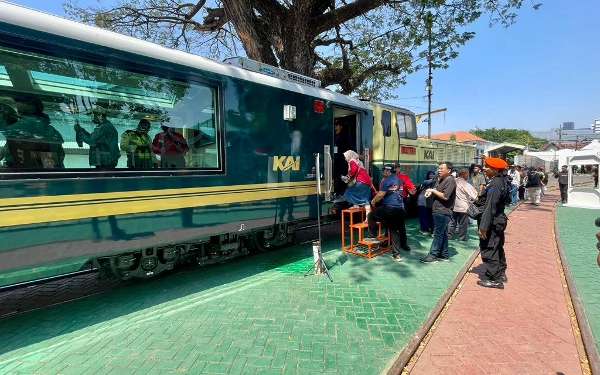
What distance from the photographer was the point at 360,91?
16.0 meters

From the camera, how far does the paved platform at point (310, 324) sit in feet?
9.16

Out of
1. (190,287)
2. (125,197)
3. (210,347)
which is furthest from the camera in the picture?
(190,287)

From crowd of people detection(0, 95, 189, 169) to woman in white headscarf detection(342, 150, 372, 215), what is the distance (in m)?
3.08

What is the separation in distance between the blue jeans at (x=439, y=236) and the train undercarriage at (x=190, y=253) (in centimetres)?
261

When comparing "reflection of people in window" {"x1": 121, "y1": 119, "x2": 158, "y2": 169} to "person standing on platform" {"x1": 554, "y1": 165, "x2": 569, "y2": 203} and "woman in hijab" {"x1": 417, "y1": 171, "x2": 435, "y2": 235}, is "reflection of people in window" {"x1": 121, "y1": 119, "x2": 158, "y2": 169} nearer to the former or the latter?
"woman in hijab" {"x1": 417, "y1": 171, "x2": 435, "y2": 235}

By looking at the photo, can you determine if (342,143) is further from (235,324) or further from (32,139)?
(32,139)

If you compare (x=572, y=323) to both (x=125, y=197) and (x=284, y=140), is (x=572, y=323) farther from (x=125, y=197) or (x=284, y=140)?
(x=125, y=197)

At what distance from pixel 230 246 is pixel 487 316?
12.0 feet

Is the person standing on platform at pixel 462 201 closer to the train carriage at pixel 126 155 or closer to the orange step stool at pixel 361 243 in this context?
the orange step stool at pixel 361 243

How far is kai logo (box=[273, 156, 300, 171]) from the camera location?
4.98 metres

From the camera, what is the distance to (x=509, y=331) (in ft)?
10.9

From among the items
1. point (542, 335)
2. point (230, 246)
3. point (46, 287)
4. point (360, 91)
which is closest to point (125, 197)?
point (230, 246)

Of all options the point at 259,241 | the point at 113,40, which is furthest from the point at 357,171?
the point at 113,40

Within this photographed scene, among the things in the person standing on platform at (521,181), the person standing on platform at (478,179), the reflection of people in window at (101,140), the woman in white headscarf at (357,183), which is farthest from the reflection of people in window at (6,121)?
the person standing on platform at (521,181)
